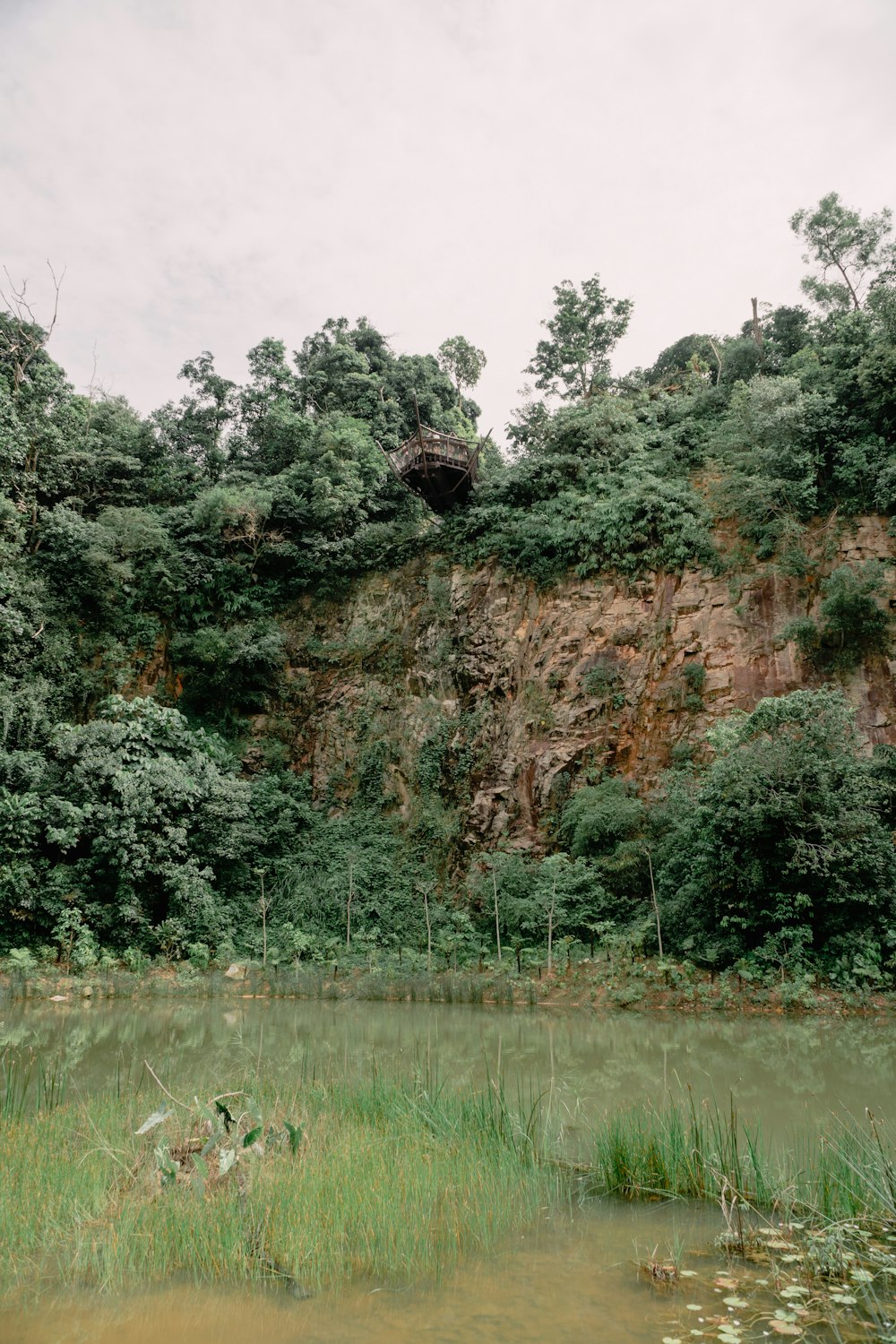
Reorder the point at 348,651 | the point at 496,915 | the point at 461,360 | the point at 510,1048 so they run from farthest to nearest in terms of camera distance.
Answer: the point at 461,360 → the point at 348,651 → the point at 496,915 → the point at 510,1048

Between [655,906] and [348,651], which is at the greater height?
[348,651]

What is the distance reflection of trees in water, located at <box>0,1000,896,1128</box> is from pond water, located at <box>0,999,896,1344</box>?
0.11 feet

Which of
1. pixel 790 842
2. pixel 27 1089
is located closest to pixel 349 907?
pixel 790 842

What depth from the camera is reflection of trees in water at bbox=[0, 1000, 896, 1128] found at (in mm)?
6332

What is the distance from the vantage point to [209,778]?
1764 centimetres

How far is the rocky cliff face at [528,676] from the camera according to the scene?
15.7 meters

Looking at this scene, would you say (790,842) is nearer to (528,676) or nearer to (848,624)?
(848,624)

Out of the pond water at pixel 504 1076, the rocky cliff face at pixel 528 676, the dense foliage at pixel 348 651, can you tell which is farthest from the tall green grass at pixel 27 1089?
the rocky cliff face at pixel 528 676

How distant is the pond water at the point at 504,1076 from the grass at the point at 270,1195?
0.19 m

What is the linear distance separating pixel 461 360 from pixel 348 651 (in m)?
15.0

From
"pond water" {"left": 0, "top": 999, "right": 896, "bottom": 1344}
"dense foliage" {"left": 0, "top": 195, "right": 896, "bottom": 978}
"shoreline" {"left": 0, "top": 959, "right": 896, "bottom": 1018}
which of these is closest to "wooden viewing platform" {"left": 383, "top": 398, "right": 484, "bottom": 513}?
"dense foliage" {"left": 0, "top": 195, "right": 896, "bottom": 978}

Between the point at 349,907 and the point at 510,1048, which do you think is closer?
the point at 510,1048

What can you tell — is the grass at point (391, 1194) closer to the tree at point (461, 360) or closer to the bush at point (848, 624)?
the bush at point (848, 624)

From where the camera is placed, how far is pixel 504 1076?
6523 mm
